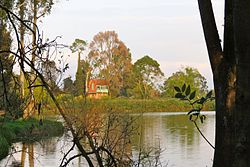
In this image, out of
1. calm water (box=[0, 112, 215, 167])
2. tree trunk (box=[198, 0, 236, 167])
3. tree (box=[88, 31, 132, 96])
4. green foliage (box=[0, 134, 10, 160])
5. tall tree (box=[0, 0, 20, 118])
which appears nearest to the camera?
tree trunk (box=[198, 0, 236, 167])

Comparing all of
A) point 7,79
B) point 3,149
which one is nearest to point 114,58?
point 3,149

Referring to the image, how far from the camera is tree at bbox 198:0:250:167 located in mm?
2172

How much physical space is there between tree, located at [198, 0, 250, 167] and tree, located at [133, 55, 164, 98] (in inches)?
1889

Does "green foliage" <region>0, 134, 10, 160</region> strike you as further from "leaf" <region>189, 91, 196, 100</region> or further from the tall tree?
"leaf" <region>189, 91, 196, 100</region>

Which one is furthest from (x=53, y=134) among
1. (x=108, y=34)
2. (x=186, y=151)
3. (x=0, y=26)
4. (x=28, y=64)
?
(x=108, y=34)

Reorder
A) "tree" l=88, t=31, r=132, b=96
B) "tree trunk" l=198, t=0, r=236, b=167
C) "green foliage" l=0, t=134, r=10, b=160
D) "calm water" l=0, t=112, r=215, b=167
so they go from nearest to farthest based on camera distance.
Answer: "tree trunk" l=198, t=0, r=236, b=167, "calm water" l=0, t=112, r=215, b=167, "green foliage" l=0, t=134, r=10, b=160, "tree" l=88, t=31, r=132, b=96

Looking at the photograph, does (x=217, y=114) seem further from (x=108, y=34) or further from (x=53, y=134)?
(x=108, y=34)

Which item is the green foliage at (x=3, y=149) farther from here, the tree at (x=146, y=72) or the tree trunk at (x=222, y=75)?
the tree at (x=146, y=72)

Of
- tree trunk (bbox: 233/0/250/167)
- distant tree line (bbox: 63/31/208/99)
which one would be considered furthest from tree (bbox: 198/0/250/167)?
distant tree line (bbox: 63/31/208/99)

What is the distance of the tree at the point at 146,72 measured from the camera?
5228 centimetres

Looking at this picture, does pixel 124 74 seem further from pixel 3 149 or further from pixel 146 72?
pixel 3 149

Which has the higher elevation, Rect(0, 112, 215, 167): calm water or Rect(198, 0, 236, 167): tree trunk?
Rect(198, 0, 236, 167): tree trunk

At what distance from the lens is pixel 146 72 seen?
54719 mm

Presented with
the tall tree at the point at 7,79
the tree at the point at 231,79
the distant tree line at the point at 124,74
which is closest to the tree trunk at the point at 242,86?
the tree at the point at 231,79
